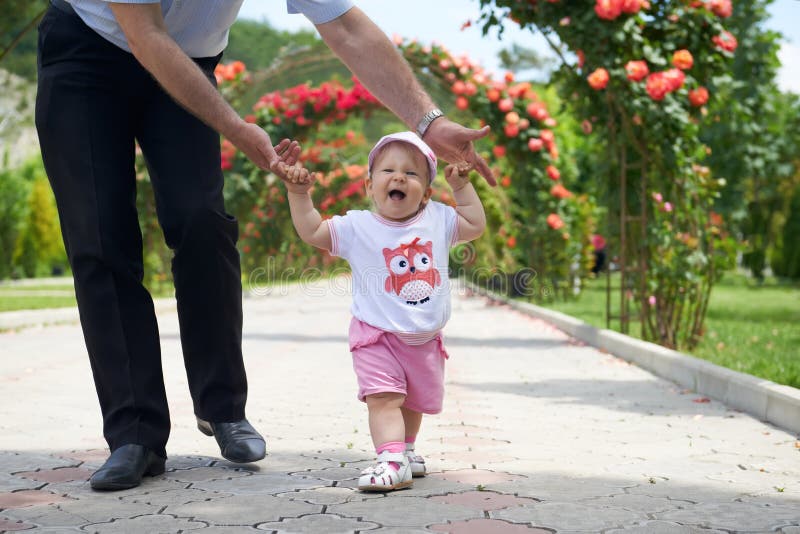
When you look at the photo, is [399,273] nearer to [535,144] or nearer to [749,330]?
[749,330]

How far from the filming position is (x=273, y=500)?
296 cm

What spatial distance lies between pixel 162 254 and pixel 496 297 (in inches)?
240

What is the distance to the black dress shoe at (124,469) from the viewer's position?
3094 millimetres

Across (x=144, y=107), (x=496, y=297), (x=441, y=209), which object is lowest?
(x=496, y=297)

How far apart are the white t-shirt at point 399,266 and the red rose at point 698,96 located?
5.34m

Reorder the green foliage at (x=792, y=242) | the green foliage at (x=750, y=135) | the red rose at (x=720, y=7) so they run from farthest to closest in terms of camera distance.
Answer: the green foliage at (x=792, y=242) → the green foliage at (x=750, y=135) → the red rose at (x=720, y=7)

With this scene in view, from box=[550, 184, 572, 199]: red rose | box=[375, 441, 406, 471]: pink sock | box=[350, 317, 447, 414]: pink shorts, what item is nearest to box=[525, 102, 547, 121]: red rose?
box=[550, 184, 572, 199]: red rose

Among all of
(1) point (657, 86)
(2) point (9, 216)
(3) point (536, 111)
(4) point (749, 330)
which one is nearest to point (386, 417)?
(1) point (657, 86)

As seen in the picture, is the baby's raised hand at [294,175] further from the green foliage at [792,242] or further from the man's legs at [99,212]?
the green foliage at [792,242]

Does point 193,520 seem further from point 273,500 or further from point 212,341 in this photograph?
point 212,341

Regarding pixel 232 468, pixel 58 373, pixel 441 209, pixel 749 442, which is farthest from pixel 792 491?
pixel 58 373

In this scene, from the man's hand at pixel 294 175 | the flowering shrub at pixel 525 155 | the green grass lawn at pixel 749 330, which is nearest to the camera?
the man's hand at pixel 294 175

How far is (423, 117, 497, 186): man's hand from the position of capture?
3.12 meters

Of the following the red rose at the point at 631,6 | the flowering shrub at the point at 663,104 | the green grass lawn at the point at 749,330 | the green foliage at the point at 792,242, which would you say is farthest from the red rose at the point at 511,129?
the green foliage at the point at 792,242
